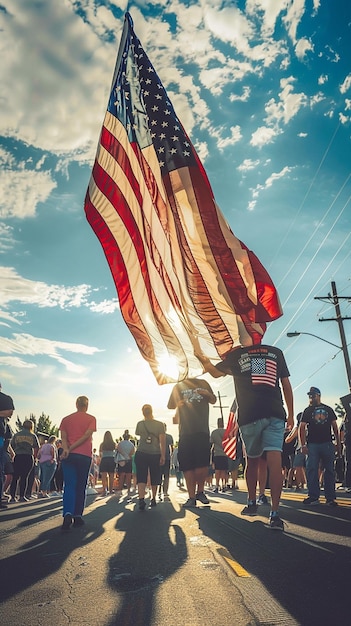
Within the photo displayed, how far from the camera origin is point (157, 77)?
736cm

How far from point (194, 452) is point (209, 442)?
0.93 ft

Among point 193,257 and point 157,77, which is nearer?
point 193,257

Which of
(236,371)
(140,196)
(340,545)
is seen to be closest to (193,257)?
(140,196)

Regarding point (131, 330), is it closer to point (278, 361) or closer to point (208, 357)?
point (208, 357)

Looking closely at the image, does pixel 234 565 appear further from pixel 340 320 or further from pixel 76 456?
pixel 340 320

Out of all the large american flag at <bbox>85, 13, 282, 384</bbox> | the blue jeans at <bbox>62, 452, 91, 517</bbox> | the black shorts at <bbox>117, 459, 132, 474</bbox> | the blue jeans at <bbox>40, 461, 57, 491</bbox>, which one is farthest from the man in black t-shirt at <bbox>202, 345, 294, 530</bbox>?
the black shorts at <bbox>117, 459, 132, 474</bbox>

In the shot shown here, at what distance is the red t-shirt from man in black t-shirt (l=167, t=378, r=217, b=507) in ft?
5.59

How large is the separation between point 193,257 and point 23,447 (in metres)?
6.43

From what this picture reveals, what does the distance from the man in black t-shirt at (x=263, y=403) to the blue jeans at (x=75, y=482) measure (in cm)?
210

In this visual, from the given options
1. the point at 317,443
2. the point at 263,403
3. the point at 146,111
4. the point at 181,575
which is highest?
the point at 146,111

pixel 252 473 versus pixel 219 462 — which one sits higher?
pixel 219 462

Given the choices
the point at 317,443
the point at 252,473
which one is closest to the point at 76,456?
the point at 252,473

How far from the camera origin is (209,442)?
738 centimetres

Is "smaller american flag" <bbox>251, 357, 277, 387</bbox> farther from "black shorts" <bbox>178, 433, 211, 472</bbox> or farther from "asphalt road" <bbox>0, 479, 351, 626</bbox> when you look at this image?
"black shorts" <bbox>178, 433, 211, 472</bbox>
